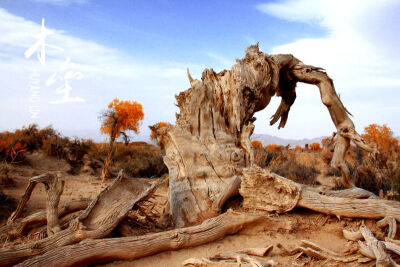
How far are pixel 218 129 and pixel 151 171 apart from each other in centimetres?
740

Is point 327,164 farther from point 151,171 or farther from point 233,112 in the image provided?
point 233,112

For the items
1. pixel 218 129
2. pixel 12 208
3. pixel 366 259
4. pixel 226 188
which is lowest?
pixel 12 208

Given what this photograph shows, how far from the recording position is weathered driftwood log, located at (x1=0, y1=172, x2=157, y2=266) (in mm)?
2671

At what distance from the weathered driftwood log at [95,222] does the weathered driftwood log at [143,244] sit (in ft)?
0.76

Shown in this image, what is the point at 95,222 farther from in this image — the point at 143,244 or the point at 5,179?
the point at 5,179

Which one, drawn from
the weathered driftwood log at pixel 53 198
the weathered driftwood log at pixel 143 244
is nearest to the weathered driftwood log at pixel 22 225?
the weathered driftwood log at pixel 53 198

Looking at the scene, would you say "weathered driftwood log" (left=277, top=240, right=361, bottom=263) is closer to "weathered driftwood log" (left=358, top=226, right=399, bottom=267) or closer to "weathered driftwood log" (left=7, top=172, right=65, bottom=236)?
"weathered driftwood log" (left=358, top=226, right=399, bottom=267)

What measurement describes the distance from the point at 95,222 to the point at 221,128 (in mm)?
2762

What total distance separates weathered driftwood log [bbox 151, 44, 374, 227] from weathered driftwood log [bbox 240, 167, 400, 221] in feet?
1.14

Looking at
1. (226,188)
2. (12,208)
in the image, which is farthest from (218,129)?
(12,208)

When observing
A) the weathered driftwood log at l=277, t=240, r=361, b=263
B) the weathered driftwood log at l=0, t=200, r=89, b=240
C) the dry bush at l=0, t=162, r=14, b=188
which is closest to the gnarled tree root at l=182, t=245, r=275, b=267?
the weathered driftwood log at l=277, t=240, r=361, b=263

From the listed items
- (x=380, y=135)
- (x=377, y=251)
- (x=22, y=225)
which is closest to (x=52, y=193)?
(x=22, y=225)

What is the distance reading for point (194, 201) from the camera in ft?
13.7

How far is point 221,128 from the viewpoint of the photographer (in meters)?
5.19
